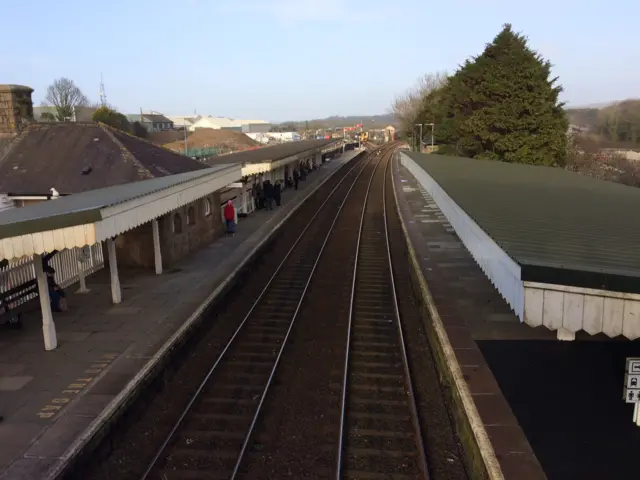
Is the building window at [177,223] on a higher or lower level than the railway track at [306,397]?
higher

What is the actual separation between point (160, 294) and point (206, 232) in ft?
21.0

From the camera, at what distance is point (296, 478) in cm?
616

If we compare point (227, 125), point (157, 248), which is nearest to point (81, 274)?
point (157, 248)

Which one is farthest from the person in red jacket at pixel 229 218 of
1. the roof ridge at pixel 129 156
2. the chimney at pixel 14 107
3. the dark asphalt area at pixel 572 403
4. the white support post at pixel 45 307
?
the dark asphalt area at pixel 572 403

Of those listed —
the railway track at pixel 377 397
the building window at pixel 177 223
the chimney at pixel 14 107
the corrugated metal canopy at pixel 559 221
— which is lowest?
the railway track at pixel 377 397

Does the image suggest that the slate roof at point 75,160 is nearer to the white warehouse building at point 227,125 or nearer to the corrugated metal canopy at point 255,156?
the corrugated metal canopy at point 255,156

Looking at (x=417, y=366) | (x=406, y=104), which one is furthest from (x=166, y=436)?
(x=406, y=104)

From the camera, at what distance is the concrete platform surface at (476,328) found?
6.19 meters

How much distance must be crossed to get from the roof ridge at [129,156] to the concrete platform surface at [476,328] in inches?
334

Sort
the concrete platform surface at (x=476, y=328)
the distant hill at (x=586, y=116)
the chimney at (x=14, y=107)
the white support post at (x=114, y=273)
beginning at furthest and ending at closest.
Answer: the distant hill at (x=586, y=116)
the chimney at (x=14, y=107)
the white support post at (x=114, y=273)
the concrete platform surface at (x=476, y=328)

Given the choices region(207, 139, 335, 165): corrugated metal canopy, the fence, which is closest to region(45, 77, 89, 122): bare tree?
region(207, 139, 335, 165): corrugated metal canopy

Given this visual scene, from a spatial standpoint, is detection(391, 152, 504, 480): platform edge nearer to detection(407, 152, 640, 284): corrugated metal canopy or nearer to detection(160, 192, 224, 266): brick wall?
detection(407, 152, 640, 284): corrugated metal canopy

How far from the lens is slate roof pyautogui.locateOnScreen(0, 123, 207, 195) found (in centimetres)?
1501

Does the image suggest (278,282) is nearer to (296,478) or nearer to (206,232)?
(206,232)
